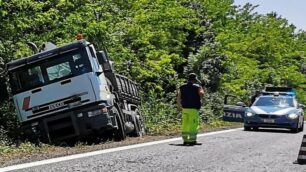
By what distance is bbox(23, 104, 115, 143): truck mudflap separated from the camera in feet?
45.7

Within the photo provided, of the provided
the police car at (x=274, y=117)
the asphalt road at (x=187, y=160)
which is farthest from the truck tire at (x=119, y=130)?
the police car at (x=274, y=117)

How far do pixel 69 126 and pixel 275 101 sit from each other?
1087 centimetres

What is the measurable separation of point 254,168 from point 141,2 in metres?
17.8

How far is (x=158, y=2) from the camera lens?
2588 centimetres

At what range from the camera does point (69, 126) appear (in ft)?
46.2

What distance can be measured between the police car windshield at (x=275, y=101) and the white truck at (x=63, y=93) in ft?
31.4

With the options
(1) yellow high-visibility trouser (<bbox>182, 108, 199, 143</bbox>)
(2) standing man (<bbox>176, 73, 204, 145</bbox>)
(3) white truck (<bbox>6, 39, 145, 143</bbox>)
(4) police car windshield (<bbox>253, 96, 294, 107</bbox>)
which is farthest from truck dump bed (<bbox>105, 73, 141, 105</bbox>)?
(4) police car windshield (<bbox>253, 96, 294, 107</bbox>)

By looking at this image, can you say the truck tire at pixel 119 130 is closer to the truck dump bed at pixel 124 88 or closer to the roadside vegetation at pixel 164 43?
the truck dump bed at pixel 124 88

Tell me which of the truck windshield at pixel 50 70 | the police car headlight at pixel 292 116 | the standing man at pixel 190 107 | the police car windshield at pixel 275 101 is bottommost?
the police car headlight at pixel 292 116

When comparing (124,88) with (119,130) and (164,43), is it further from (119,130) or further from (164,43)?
(164,43)

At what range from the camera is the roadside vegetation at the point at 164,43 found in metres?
16.2

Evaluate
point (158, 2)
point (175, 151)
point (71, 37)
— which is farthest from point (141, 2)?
point (175, 151)

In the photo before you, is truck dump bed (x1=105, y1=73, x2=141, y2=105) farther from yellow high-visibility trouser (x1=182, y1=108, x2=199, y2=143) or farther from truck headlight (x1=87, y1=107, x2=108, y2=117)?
yellow high-visibility trouser (x1=182, y1=108, x2=199, y2=143)

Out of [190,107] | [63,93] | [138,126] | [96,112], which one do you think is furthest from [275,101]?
[63,93]
